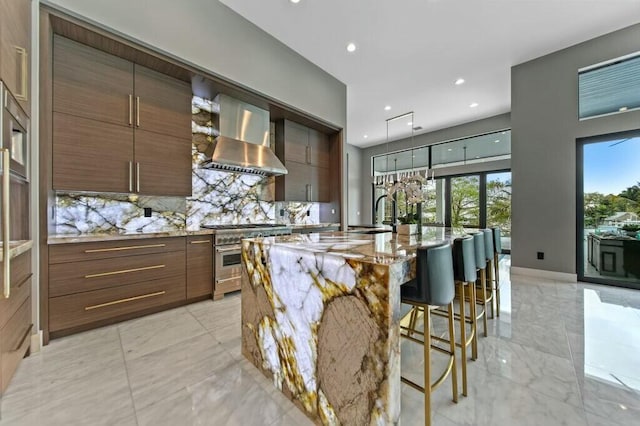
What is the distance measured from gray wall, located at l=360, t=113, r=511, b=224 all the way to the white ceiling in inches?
54.2

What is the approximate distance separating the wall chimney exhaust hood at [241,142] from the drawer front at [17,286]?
1.88 meters

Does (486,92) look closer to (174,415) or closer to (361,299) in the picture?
(361,299)

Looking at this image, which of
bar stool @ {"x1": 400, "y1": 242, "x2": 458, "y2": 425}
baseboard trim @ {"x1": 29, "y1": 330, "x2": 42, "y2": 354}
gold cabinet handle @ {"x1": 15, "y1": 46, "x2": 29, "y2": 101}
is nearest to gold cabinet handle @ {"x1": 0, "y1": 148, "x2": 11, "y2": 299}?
gold cabinet handle @ {"x1": 15, "y1": 46, "x2": 29, "y2": 101}

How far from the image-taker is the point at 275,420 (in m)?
1.30

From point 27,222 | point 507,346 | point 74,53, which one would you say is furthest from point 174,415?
point 74,53

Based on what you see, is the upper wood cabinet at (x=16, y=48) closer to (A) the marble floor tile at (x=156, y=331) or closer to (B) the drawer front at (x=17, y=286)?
(B) the drawer front at (x=17, y=286)

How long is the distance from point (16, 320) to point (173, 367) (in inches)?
40.6

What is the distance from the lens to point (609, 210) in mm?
3725

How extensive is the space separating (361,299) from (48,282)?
8.57 feet

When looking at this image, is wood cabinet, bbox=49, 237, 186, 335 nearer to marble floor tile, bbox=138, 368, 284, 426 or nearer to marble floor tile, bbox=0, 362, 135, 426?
marble floor tile, bbox=0, 362, 135, 426

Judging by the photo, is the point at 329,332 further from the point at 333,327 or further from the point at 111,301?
the point at 111,301

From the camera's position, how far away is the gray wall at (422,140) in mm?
6340

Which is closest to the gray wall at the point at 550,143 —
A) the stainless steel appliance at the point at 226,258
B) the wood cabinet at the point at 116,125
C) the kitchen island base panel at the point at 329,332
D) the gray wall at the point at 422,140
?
the gray wall at the point at 422,140

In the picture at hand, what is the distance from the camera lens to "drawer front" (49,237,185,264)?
2084 mm
